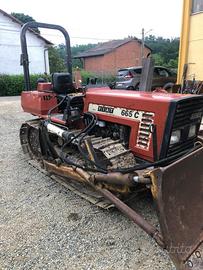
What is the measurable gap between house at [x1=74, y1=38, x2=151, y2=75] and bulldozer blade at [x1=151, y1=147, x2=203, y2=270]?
101ft

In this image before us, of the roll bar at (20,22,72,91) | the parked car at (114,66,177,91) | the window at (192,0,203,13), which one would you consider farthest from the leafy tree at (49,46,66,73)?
the roll bar at (20,22,72,91)

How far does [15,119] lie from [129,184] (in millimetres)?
7104

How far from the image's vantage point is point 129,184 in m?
2.67

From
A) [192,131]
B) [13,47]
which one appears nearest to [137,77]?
[192,131]

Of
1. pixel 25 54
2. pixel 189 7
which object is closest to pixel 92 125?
pixel 25 54

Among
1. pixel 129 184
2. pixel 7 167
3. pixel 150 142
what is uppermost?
pixel 150 142

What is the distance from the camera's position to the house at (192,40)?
9.09m

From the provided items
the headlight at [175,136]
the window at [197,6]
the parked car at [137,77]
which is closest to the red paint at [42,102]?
the headlight at [175,136]

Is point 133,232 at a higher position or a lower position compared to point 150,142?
lower

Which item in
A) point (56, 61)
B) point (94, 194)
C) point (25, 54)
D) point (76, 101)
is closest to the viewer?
point (94, 194)

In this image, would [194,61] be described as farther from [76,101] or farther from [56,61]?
[56,61]

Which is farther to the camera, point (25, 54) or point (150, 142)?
point (25, 54)

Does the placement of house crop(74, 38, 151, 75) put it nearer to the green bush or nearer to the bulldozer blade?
the green bush

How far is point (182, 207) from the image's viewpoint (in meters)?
2.49
